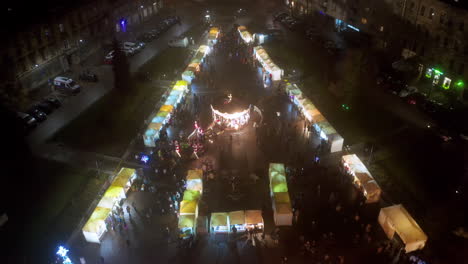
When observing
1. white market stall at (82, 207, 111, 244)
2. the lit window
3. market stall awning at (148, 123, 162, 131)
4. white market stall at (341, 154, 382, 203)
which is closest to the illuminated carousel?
market stall awning at (148, 123, 162, 131)

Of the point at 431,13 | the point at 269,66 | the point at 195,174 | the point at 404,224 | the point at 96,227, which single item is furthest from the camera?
the point at 269,66

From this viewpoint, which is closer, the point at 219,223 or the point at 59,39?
the point at 219,223

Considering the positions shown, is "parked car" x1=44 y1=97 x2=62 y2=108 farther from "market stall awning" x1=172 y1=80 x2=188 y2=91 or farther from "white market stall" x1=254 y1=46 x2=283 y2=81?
"white market stall" x1=254 y1=46 x2=283 y2=81

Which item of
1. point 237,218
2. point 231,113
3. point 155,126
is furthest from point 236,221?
point 155,126

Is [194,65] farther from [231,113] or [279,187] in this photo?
[279,187]

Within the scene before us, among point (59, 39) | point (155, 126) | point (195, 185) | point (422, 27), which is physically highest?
point (422, 27)

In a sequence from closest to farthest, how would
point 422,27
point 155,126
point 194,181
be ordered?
point 194,181 → point 155,126 → point 422,27
